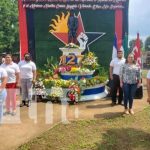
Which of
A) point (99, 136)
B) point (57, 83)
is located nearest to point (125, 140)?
point (99, 136)

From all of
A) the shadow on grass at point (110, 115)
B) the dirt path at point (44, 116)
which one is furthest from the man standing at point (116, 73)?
the shadow on grass at point (110, 115)

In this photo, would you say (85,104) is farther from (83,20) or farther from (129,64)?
(83,20)

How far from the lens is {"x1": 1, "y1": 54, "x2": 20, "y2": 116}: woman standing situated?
9102mm

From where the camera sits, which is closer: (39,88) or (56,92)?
(56,92)

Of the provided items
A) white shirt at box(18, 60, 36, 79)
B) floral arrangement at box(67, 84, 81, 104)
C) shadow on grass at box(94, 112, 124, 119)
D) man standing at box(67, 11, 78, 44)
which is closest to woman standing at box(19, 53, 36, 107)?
white shirt at box(18, 60, 36, 79)

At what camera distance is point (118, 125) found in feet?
27.8

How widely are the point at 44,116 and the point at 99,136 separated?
6.43 ft

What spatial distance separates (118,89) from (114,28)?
128 inches

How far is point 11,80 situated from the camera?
911cm

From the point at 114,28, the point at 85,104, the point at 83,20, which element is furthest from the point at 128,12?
the point at 85,104

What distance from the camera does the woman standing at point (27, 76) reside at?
1023 centimetres

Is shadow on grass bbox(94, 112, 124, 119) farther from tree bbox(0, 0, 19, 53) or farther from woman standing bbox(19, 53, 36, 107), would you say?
tree bbox(0, 0, 19, 53)

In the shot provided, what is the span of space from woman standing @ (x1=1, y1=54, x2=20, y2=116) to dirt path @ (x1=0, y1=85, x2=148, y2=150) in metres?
0.36

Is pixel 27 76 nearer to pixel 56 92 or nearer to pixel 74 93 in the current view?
pixel 56 92
